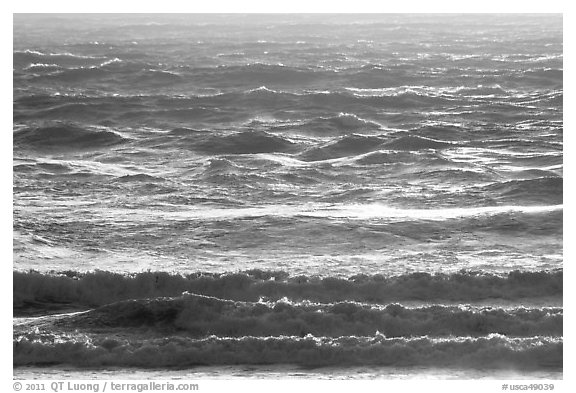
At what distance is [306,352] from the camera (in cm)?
780

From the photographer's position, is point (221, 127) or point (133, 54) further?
point (133, 54)

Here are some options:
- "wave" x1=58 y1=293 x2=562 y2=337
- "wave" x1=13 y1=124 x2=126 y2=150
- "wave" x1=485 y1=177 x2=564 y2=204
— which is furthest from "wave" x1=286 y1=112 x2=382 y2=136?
"wave" x1=58 y1=293 x2=562 y2=337

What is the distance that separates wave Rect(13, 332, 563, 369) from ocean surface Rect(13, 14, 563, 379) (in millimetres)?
17

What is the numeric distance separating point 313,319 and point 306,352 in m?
0.73

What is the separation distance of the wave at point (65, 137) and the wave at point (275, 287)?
32.7 feet

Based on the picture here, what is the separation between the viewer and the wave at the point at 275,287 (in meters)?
9.48

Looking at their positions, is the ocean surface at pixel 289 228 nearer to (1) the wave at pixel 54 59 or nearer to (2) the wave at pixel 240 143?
(2) the wave at pixel 240 143

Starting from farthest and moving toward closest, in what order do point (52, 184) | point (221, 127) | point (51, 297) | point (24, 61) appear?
point (24, 61), point (221, 127), point (52, 184), point (51, 297)

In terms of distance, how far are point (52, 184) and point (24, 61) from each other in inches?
838

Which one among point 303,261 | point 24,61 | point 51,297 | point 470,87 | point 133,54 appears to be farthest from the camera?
point 133,54

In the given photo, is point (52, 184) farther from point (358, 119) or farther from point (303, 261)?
point (358, 119)

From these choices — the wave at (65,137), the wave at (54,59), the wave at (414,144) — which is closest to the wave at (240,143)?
the wave at (65,137)

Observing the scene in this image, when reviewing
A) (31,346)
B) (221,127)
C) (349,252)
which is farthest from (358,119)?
(31,346)

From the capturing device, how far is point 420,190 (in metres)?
14.6
